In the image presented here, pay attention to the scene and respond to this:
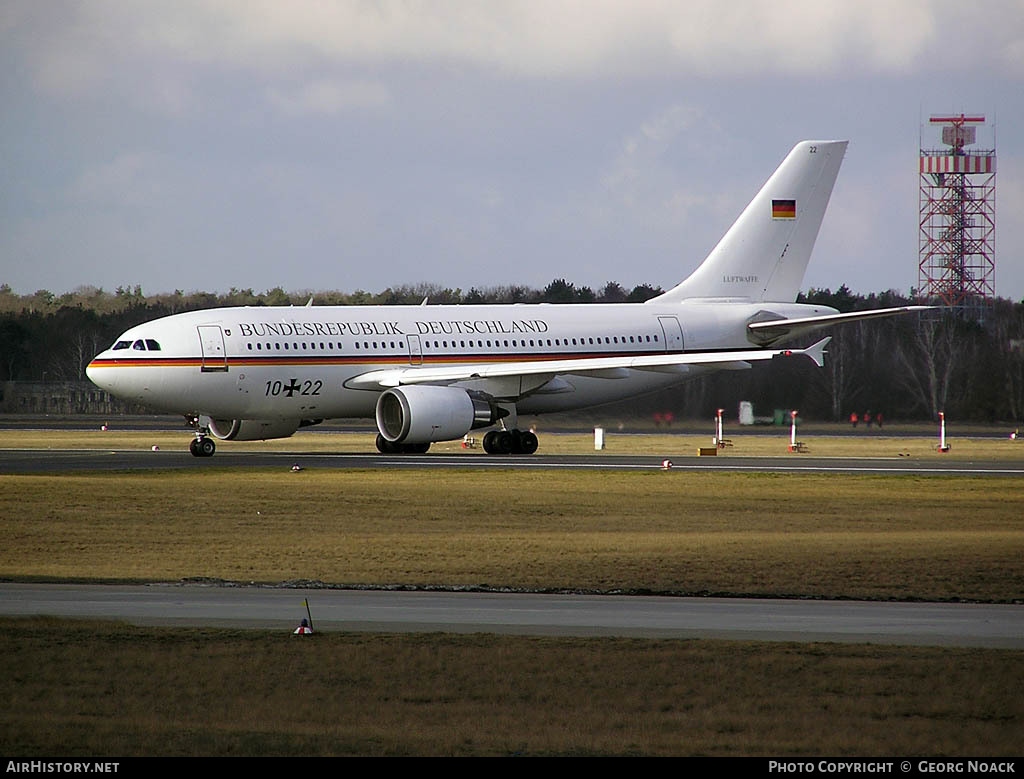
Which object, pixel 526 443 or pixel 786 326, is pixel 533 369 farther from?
pixel 786 326

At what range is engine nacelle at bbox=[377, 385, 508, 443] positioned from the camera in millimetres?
44656

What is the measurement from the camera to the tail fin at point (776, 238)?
55875 millimetres

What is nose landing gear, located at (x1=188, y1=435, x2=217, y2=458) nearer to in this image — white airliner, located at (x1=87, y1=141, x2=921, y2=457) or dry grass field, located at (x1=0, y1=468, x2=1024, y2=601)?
white airliner, located at (x1=87, y1=141, x2=921, y2=457)

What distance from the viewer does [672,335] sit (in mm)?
52719

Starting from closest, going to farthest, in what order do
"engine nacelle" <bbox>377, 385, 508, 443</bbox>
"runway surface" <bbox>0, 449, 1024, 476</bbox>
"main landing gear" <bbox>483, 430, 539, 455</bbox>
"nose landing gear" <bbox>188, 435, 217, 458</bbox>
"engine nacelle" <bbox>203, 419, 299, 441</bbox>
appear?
1. "runway surface" <bbox>0, 449, 1024, 476</bbox>
2. "engine nacelle" <bbox>377, 385, 508, 443</bbox>
3. "nose landing gear" <bbox>188, 435, 217, 458</bbox>
4. "engine nacelle" <bbox>203, 419, 299, 441</bbox>
5. "main landing gear" <bbox>483, 430, 539, 455</bbox>

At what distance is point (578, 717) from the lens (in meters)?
12.7

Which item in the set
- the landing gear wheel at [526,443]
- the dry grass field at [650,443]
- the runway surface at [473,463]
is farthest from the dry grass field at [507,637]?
the dry grass field at [650,443]

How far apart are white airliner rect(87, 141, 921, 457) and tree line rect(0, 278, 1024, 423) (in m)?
8.76

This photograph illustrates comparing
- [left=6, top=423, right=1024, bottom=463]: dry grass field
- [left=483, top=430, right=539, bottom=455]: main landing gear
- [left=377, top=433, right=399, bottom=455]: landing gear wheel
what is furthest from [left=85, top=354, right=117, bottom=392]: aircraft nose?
[left=483, top=430, right=539, bottom=455]: main landing gear

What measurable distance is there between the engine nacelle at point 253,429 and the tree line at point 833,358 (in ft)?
63.0

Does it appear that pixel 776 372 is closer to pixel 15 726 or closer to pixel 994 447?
pixel 994 447

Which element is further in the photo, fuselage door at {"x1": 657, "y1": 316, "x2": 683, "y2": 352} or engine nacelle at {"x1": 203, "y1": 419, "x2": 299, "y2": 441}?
fuselage door at {"x1": 657, "y1": 316, "x2": 683, "y2": 352}

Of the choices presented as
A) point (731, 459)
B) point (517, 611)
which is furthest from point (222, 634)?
point (731, 459)

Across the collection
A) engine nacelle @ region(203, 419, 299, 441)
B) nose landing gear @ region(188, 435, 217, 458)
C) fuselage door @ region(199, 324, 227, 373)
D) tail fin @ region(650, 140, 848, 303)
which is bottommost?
nose landing gear @ region(188, 435, 217, 458)
